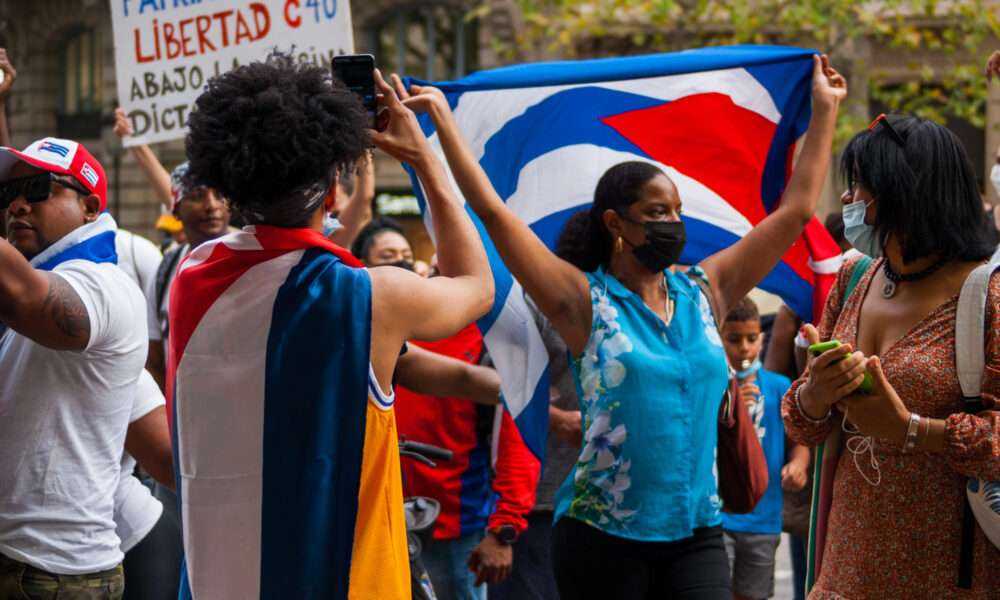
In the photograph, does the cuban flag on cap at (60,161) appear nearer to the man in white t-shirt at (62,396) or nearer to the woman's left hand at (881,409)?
the man in white t-shirt at (62,396)

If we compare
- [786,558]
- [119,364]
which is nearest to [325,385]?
[119,364]

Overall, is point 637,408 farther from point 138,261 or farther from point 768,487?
point 138,261

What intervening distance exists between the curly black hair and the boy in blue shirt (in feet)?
12.0

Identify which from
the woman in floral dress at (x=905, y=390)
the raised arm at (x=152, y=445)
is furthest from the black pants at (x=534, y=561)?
the woman in floral dress at (x=905, y=390)

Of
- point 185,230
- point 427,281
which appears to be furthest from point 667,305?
point 185,230

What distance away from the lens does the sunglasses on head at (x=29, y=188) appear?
4012 mm

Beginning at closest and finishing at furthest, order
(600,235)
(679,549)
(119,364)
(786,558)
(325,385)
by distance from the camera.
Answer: (325,385), (119,364), (679,549), (600,235), (786,558)

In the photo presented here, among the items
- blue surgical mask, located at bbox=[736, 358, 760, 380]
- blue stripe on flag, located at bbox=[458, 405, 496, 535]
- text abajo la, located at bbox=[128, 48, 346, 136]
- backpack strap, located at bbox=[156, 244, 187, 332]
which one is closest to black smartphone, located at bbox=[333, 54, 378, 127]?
blue stripe on flag, located at bbox=[458, 405, 496, 535]

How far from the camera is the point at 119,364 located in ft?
12.9

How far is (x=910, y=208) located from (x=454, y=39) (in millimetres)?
22017

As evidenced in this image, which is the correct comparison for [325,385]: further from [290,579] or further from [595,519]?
[595,519]

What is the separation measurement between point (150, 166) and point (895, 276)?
4.66m

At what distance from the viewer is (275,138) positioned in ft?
10.00

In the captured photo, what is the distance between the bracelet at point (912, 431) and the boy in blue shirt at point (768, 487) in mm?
2881
